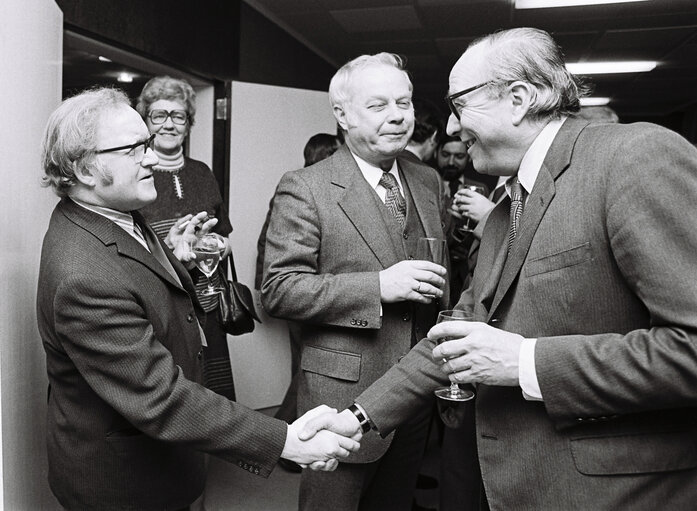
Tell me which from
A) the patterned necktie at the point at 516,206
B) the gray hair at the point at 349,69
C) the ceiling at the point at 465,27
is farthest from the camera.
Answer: the ceiling at the point at 465,27

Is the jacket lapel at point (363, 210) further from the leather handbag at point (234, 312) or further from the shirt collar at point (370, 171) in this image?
the leather handbag at point (234, 312)

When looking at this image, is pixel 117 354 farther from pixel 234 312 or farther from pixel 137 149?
pixel 234 312

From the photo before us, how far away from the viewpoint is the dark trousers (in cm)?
183

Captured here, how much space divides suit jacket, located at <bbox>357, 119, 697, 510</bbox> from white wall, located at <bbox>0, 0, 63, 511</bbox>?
3.53 feet

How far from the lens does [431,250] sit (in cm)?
169

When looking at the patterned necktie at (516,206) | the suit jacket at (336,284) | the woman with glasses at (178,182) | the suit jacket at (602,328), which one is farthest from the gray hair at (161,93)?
the suit jacket at (602,328)

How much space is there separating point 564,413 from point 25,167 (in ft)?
4.51

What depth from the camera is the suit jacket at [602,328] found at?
1.05 metres

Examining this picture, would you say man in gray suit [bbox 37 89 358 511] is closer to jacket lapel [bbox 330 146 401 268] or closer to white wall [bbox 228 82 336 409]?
jacket lapel [bbox 330 146 401 268]

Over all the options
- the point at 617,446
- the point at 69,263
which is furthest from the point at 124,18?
the point at 617,446

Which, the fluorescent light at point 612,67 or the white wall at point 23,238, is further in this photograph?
the fluorescent light at point 612,67

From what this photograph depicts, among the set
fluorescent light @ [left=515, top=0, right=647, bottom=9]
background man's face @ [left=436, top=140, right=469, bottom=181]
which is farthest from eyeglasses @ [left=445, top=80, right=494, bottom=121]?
fluorescent light @ [left=515, top=0, right=647, bottom=9]

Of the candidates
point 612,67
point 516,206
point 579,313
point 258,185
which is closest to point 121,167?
point 516,206

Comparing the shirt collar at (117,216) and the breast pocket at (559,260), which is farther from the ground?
the shirt collar at (117,216)
